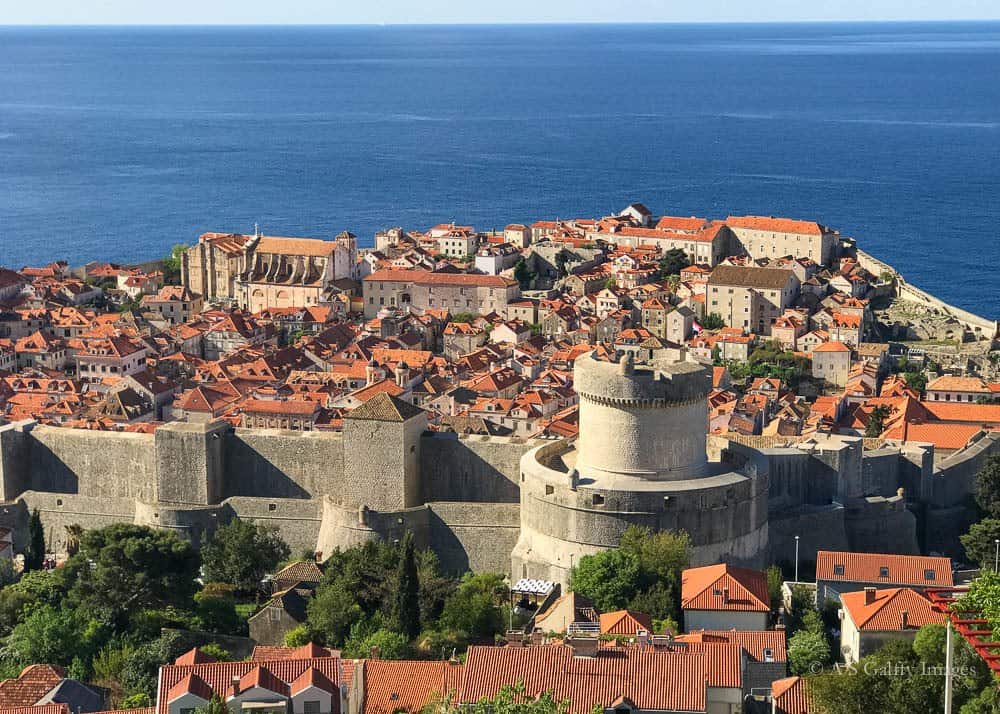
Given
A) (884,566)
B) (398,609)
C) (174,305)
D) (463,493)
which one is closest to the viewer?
(398,609)

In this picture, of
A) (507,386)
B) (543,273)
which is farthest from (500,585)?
(543,273)

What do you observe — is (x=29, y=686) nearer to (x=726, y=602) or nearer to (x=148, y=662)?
(x=148, y=662)

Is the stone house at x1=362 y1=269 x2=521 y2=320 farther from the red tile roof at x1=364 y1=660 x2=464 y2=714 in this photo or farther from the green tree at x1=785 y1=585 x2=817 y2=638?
the red tile roof at x1=364 y1=660 x2=464 y2=714

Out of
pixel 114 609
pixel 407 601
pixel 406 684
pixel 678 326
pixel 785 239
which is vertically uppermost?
pixel 785 239

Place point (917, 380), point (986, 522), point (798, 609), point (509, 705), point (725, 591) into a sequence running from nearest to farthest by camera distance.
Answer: point (509, 705), point (725, 591), point (798, 609), point (986, 522), point (917, 380)

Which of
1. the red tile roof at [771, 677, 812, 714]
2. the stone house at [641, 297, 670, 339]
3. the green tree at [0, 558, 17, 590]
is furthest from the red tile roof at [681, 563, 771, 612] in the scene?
the stone house at [641, 297, 670, 339]

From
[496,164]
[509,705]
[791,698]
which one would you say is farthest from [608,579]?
[496,164]
